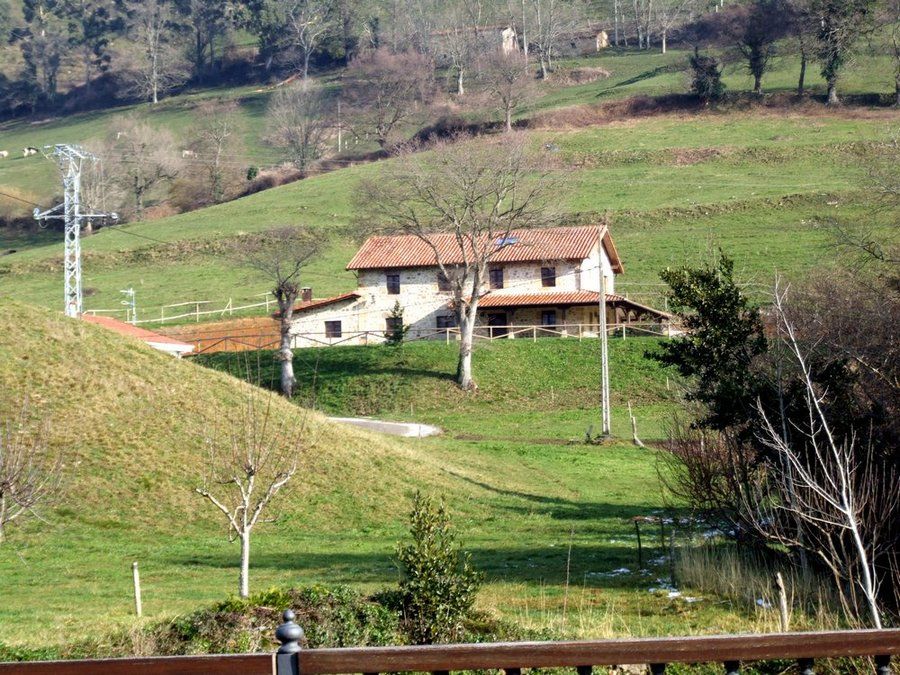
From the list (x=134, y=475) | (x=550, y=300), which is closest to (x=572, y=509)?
(x=134, y=475)

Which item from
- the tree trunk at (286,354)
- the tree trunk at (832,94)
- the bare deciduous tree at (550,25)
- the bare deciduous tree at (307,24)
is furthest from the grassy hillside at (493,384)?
the bare deciduous tree at (307,24)

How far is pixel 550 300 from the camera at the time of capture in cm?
6016

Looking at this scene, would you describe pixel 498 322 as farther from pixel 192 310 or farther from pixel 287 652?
pixel 287 652

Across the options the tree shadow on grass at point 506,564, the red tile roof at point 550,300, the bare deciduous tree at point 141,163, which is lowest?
the tree shadow on grass at point 506,564

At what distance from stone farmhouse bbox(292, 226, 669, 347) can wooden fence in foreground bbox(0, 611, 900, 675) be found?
176ft

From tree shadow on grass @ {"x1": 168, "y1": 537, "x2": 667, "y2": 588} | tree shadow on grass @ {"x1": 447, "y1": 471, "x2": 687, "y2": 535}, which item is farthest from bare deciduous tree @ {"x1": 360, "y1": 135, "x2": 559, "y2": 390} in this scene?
tree shadow on grass @ {"x1": 168, "y1": 537, "x2": 667, "y2": 588}

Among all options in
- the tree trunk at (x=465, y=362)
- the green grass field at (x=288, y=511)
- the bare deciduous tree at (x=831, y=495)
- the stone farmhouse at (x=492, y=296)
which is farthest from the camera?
the stone farmhouse at (x=492, y=296)

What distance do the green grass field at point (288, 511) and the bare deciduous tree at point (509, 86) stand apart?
2457 inches

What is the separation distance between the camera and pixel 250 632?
12.0 meters

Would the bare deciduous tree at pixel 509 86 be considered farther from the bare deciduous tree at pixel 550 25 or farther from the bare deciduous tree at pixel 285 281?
the bare deciduous tree at pixel 285 281

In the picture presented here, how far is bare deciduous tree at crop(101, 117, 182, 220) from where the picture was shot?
102 metres

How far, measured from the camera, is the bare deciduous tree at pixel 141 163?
102m

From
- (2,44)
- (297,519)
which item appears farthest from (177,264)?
(2,44)

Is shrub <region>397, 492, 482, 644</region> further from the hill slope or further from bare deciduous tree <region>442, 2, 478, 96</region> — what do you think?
bare deciduous tree <region>442, 2, 478, 96</region>
